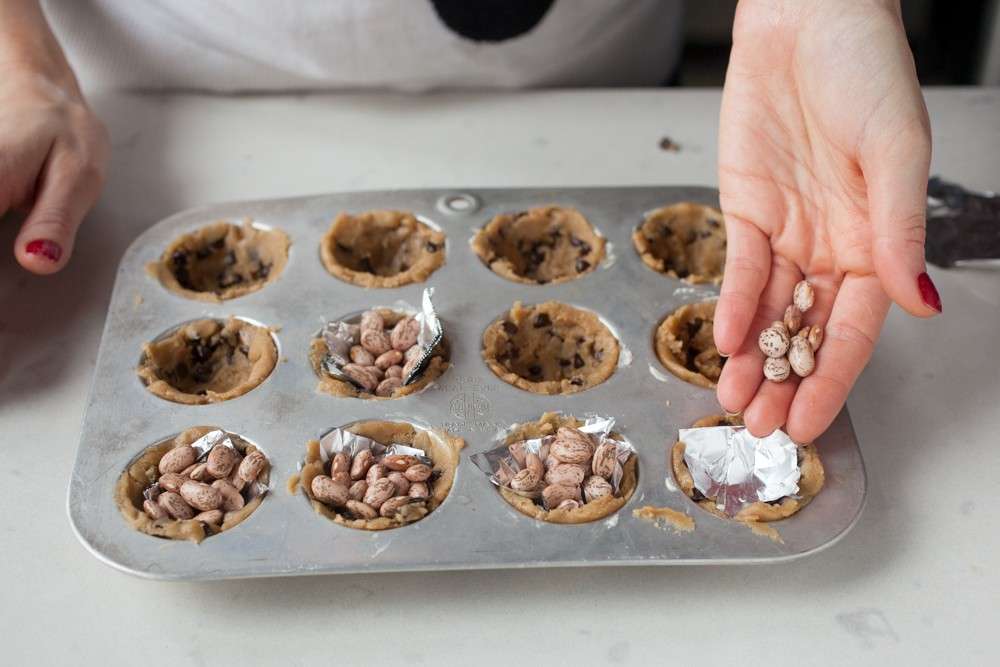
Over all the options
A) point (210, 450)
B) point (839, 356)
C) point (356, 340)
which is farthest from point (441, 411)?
point (839, 356)

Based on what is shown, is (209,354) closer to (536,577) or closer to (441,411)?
(441,411)

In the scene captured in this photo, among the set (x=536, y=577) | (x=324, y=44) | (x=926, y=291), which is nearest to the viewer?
(x=926, y=291)

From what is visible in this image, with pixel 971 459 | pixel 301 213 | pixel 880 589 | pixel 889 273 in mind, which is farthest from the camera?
pixel 301 213

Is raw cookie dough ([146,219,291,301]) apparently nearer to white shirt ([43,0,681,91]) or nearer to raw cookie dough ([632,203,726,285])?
white shirt ([43,0,681,91])

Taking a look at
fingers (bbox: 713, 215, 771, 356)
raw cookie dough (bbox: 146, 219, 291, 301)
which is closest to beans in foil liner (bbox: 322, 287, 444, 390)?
raw cookie dough (bbox: 146, 219, 291, 301)

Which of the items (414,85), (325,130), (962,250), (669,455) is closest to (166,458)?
(669,455)

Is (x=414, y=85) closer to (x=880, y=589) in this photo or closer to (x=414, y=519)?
(x=414, y=519)

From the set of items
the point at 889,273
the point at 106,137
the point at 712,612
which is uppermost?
the point at 889,273
